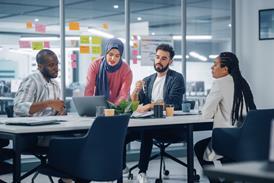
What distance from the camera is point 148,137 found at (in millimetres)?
5047

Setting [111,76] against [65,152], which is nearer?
[65,152]

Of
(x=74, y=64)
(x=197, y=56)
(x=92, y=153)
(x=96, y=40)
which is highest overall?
(x=96, y=40)

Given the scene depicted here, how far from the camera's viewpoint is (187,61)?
7.42 meters

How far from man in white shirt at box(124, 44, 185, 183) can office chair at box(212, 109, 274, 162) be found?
43.6 inches

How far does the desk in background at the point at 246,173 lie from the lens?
53.7 inches

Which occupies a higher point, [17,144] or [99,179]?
[17,144]

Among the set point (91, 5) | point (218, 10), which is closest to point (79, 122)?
point (91, 5)

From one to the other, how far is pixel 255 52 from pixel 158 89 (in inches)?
108

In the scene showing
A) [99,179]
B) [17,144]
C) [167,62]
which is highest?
[167,62]

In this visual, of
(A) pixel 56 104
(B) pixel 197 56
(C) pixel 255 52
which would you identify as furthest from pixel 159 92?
(C) pixel 255 52

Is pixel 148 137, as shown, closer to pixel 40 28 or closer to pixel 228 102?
pixel 228 102

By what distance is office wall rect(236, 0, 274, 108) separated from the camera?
726cm

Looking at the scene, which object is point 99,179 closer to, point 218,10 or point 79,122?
point 79,122

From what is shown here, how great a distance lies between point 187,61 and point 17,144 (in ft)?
14.7
